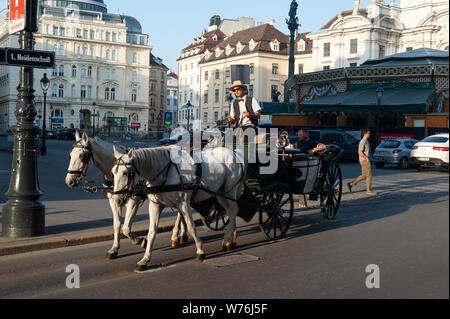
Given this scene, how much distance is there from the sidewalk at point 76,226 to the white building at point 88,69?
75411 millimetres

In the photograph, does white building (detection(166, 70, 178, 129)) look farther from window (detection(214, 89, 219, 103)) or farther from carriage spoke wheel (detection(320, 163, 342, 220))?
carriage spoke wheel (detection(320, 163, 342, 220))

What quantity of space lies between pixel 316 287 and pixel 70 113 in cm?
9094

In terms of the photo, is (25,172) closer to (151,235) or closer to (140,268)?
(151,235)

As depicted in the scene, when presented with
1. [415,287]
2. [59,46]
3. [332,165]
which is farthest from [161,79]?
[415,287]

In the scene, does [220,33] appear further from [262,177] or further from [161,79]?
[262,177]

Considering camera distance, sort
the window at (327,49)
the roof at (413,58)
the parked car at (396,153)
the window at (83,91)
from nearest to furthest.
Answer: the parked car at (396,153) < the roof at (413,58) < the window at (327,49) < the window at (83,91)

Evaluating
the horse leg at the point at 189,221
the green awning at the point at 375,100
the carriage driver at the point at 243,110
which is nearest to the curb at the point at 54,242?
the horse leg at the point at 189,221

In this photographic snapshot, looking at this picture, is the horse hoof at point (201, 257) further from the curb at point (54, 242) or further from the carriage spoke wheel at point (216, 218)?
the curb at point (54, 242)

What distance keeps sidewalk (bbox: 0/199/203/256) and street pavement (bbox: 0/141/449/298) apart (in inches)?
0.7

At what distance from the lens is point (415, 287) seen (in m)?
2.51

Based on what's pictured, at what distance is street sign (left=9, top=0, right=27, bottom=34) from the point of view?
8.85 meters

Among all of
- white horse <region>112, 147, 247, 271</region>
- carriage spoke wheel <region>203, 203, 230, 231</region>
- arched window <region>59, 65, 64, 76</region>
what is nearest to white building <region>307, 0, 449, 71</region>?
arched window <region>59, 65, 64, 76</region>

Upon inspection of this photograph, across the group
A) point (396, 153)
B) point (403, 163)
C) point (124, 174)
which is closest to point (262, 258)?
point (124, 174)

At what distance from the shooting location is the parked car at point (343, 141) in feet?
97.1
